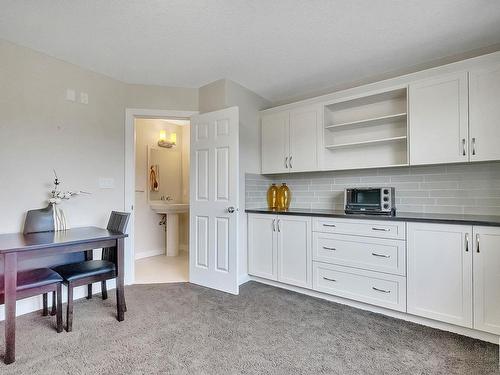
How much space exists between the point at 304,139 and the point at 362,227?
1236 millimetres

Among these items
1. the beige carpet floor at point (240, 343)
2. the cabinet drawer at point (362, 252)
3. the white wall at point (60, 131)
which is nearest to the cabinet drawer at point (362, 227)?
the cabinet drawer at point (362, 252)

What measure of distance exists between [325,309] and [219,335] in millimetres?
1056

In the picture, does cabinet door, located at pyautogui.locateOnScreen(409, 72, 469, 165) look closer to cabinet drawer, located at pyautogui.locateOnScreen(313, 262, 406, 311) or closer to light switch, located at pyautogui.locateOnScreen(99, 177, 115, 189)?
cabinet drawer, located at pyautogui.locateOnScreen(313, 262, 406, 311)

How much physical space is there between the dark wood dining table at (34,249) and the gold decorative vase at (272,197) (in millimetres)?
1914

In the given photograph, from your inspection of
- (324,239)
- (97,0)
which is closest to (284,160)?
(324,239)

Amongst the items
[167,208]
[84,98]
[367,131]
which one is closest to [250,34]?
[367,131]

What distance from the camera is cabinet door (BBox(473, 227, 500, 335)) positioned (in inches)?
76.4

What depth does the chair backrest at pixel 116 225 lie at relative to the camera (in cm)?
252

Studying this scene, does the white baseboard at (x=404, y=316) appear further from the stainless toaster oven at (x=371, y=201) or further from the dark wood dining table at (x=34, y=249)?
the dark wood dining table at (x=34, y=249)

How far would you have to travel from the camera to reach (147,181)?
4.60m

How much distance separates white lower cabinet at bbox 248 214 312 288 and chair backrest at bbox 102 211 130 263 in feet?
4.63

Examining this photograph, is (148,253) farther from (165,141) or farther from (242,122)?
(242,122)

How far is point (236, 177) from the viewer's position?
2.92 m

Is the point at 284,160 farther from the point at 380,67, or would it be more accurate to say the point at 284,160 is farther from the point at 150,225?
the point at 150,225
